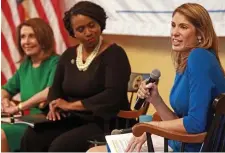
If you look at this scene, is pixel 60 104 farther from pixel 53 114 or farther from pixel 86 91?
pixel 86 91

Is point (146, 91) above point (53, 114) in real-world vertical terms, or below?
above

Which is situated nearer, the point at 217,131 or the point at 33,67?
the point at 217,131

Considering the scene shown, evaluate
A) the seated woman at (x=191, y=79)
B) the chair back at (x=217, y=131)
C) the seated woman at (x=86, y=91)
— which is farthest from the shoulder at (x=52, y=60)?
the chair back at (x=217, y=131)

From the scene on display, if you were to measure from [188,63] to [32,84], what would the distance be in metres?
1.49

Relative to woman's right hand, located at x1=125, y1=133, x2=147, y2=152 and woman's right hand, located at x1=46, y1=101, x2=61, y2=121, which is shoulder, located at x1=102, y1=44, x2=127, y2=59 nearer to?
woman's right hand, located at x1=46, y1=101, x2=61, y2=121

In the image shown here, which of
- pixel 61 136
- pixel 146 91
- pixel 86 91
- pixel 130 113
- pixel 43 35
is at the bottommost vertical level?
pixel 61 136

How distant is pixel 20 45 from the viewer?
3.14 m

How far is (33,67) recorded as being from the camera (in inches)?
122

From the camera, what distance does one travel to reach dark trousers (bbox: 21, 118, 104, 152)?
249 cm

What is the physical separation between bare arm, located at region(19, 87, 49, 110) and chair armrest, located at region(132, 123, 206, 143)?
1.19 m

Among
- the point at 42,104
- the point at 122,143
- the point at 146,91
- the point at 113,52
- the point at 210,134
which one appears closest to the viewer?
the point at 210,134

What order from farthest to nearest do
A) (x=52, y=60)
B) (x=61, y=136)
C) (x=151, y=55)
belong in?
(x=151, y=55) < (x=52, y=60) < (x=61, y=136)

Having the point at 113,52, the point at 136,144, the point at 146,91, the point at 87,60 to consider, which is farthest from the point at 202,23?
the point at 87,60

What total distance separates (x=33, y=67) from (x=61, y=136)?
2.43ft
